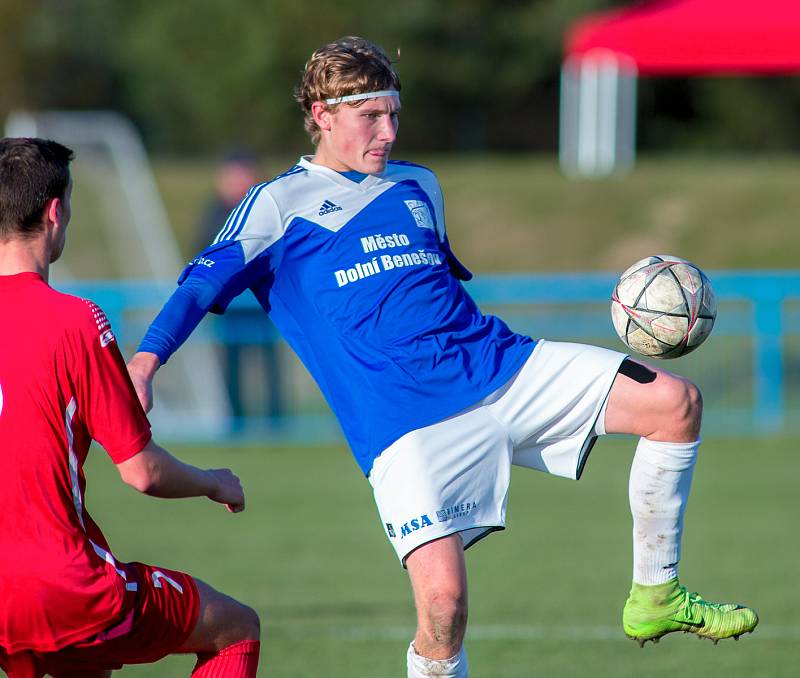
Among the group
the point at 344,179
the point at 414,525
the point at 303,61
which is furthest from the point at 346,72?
the point at 303,61

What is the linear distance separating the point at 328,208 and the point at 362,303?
36cm

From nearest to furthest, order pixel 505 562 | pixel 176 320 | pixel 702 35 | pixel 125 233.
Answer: pixel 176 320, pixel 505 562, pixel 702 35, pixel 125 233

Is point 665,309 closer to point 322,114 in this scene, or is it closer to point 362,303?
point 362,303

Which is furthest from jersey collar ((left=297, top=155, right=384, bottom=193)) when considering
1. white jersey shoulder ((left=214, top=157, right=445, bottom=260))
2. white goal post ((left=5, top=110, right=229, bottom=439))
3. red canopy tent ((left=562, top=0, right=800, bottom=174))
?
red canopy tent ((left=562, top=0, right=800, bottom=174))

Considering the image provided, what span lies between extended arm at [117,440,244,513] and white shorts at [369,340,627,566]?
84 centimetres

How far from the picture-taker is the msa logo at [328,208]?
4.82 metres

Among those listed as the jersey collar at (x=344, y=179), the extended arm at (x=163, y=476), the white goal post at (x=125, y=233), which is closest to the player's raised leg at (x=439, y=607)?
the extended arm at (x=163, y=476)

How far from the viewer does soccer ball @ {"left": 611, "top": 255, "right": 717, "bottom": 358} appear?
4.86 metres

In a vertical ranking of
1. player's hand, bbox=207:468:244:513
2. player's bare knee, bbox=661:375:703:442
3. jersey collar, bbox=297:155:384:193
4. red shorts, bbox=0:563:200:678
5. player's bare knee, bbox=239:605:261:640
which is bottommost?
player's bare knee, bbox=239:605:261:640

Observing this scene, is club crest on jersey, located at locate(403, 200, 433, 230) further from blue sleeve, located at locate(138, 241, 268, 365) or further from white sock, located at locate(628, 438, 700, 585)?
white sock, located at locate(628, 438, 700, 585)

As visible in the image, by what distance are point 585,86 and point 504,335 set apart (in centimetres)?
2068

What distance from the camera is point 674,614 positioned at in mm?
4777

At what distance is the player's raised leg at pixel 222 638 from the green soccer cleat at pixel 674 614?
4.59 ft

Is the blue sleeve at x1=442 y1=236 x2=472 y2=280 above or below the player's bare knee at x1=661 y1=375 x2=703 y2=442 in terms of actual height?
above
